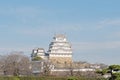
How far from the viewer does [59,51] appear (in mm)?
120500

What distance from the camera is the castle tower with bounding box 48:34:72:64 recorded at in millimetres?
119062

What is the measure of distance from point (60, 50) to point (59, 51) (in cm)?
41

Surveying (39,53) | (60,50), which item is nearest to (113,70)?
(60,50)

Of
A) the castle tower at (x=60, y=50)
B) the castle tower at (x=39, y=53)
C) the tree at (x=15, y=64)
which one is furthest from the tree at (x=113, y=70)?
the castle tower at (x=39, y=53)

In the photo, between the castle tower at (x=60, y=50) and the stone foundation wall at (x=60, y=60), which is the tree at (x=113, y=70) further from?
the castle tower at (x=60, y=50)

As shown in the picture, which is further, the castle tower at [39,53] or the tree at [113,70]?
the castle tower at [39,53]

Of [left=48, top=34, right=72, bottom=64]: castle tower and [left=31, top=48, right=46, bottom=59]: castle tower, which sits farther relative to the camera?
[left=31, top=48, right=46, bottom=59]: castle tower

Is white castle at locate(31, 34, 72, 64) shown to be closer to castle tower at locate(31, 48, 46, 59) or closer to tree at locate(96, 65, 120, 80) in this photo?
castle tower at locate(31, 48, 46, 59)

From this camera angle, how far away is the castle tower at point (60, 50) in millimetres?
119062

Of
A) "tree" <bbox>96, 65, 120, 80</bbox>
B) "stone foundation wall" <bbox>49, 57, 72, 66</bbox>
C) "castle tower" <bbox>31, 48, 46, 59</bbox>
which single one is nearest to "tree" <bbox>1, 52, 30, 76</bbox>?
"stone foundation wall" <bbox>49, 57, 72, 66</bbox>

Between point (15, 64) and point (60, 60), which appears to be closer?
point (15, 64)

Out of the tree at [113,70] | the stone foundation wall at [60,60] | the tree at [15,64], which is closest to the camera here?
the tree at [113,70]

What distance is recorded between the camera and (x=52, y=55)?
4759 inches

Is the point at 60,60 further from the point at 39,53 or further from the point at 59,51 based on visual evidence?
the point at 39,53
